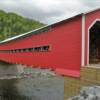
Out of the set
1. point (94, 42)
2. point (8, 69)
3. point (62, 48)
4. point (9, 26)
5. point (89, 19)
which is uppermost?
point (9, 26)

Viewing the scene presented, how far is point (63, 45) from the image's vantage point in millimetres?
15797

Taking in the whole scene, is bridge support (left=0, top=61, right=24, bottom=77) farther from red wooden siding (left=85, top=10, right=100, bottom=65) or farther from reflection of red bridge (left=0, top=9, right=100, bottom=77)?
red wooden siding (left=85, top=10, right=100, bottom=65)

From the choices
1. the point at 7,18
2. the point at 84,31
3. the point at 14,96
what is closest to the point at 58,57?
the point at 84,31

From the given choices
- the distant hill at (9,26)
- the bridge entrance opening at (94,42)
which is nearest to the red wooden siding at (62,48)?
the bridge entrance opening at (94,42)

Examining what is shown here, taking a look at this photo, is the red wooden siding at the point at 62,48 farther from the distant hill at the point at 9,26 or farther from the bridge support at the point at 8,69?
the distant hill at the point at 9,26

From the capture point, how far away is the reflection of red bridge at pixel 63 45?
46.7 feet

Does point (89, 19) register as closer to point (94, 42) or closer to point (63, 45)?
point (63, 45)

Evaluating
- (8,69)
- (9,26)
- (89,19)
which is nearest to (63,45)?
(89,19)

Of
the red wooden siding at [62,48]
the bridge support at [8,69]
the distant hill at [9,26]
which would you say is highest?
the distant hill at [9,26]

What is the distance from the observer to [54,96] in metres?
26.0

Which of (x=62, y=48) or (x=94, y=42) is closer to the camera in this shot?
(x=62, y=48)

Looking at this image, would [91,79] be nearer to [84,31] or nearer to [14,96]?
[84,31]

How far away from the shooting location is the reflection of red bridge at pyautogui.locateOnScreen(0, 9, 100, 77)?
14.2 metres

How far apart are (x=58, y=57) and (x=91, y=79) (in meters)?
3.77
